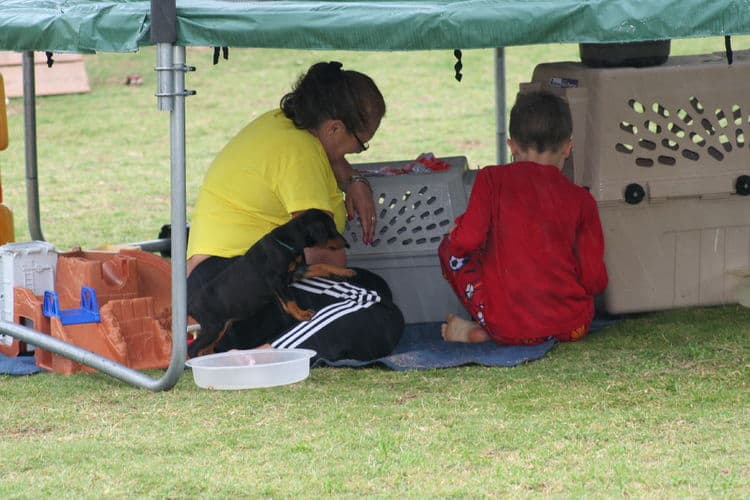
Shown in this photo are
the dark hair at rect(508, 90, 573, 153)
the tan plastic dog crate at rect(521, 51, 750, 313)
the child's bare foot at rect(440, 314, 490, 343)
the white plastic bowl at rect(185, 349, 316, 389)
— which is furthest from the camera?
the tan plastic dog crate at rect(521, 51, 750, 313)

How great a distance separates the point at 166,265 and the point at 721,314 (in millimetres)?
2163

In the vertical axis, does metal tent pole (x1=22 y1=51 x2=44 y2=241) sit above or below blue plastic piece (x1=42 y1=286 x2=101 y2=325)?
above

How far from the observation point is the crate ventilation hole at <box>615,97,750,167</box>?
4.91 meters

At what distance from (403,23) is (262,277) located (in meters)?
1.14

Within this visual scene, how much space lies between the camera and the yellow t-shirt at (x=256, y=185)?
4.48 m

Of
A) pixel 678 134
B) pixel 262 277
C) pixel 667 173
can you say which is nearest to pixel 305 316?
pixel 262 277

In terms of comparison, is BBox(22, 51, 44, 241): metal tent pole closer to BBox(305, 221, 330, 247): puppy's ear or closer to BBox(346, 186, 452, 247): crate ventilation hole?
BBox(346, 186, 452, 247): crate ventilation hole

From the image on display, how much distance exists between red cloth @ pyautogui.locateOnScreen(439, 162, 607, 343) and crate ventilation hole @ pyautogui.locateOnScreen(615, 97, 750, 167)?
430 mm

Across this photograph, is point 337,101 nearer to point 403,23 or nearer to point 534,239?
point 534,239

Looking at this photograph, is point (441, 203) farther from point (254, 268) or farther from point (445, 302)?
point (254, 268)

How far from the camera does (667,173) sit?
4926 millimetres

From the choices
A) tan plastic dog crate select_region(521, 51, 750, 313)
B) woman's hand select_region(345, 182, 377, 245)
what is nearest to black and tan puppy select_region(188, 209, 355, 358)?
woman's hand select_region(345, 182, 377, 245)

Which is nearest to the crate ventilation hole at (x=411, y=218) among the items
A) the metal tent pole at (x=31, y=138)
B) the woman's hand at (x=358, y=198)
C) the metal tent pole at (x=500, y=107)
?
the woman's hand at (x=358, y=198)

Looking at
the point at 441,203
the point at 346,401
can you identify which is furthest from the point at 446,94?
the point at 346,401
